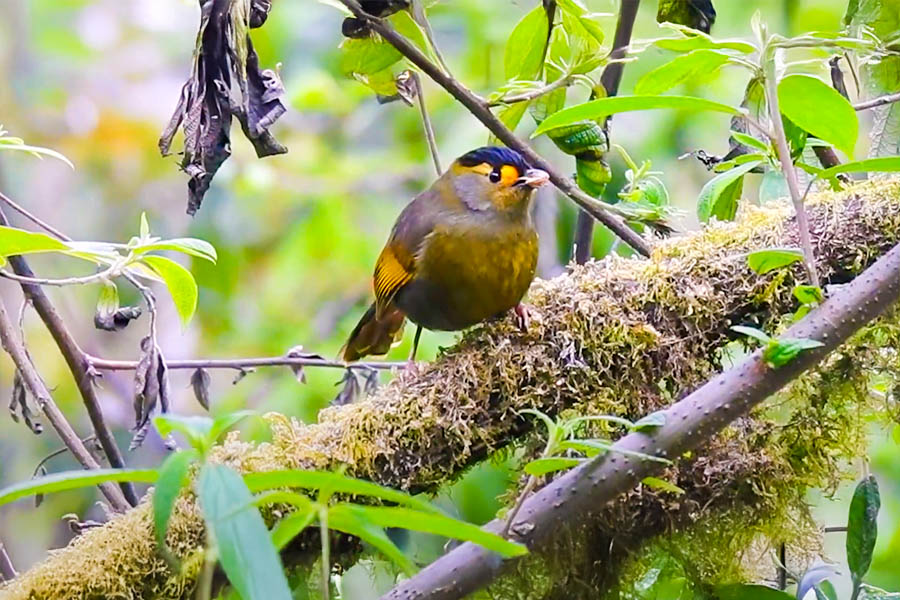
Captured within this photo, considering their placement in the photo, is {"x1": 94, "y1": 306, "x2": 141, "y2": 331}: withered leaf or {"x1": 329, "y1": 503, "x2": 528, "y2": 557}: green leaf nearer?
{"x1": 329, "y1": 503, "x2": 528, "y2": 557}: green leaf

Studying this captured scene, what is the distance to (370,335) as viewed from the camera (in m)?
2.38

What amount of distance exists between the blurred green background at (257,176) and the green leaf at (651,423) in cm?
162

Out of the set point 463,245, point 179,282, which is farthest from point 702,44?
point 463,245

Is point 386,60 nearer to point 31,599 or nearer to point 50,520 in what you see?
point 31,599

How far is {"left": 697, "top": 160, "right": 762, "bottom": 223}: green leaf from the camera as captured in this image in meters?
1.49

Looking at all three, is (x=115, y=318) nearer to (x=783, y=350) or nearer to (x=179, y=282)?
(x=179, y=282)

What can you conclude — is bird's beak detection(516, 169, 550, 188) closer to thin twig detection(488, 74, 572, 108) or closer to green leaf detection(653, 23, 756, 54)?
thin twig detection(488, 74, 572, 108)

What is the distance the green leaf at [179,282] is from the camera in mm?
1421

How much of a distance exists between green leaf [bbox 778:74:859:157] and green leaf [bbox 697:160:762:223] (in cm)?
19

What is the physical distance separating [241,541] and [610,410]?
2.80ft

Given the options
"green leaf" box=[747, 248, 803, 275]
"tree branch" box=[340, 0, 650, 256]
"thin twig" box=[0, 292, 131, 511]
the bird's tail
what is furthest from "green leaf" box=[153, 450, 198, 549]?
the bird's tail

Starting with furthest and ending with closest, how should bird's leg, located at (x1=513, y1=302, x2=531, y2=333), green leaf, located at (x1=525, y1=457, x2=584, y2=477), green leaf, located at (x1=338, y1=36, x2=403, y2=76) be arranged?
green leaf, located at (x1=338, y1=36, x2=403, y2=76), bird's leg, located at (x1=513, y1=302, x2=531, y2=333), green leaf, located at (x1=525, y1=457, x2=584, y2=477)

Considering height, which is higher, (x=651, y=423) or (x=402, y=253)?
(x=651, y=423)

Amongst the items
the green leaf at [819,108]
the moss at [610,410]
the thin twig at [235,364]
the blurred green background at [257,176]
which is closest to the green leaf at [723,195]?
the moss at [610,410]
